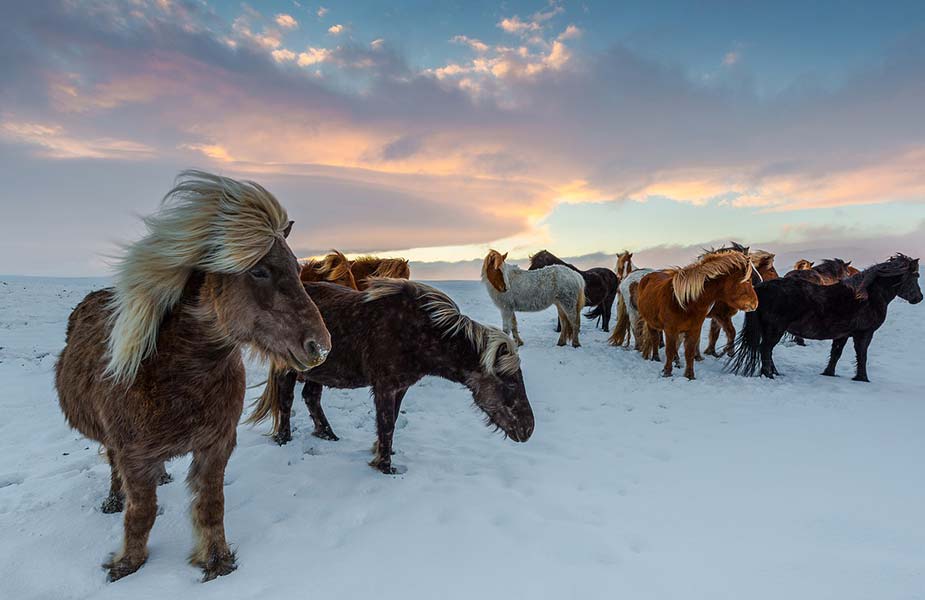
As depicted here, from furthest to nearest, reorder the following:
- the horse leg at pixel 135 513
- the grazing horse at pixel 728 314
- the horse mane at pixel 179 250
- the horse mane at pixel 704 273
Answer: the grazing horse at pixel 728 314
the horse mane at pixel 704 273
the horse leg at pixel 135 513
the horse mane at pixel 179 250

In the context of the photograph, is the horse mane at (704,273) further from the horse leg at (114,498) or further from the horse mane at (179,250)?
Answer: the horse leg at (114,498)

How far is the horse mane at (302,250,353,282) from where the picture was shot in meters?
7.04

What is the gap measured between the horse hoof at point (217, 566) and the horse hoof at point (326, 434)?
2.14m

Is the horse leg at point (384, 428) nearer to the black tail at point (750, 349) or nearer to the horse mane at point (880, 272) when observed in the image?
the black tail at point (750, 349)

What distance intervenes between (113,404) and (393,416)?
2249 millimetres

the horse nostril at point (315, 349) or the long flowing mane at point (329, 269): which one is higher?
the long flowing mane at point (329, 269)

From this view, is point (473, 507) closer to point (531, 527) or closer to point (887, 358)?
point (531, 527)

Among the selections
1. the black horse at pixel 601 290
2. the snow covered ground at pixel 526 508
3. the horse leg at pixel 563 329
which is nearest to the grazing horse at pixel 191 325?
the snow covered ground at pixel 526 508

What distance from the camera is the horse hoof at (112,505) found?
311 cm

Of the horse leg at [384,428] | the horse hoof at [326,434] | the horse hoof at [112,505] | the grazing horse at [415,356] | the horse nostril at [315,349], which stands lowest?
the horse hoof at [326,434]

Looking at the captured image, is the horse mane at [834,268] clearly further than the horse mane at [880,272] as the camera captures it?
Yes

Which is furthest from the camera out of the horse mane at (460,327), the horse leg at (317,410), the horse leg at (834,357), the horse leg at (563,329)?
the horse leg at (563,329)

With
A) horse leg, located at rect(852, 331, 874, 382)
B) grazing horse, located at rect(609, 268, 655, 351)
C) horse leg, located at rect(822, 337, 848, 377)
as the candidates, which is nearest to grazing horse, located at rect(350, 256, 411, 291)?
grazing horse, located at rect(609, 268, 655, 351)

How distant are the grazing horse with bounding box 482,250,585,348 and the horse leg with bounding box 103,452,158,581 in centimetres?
866
